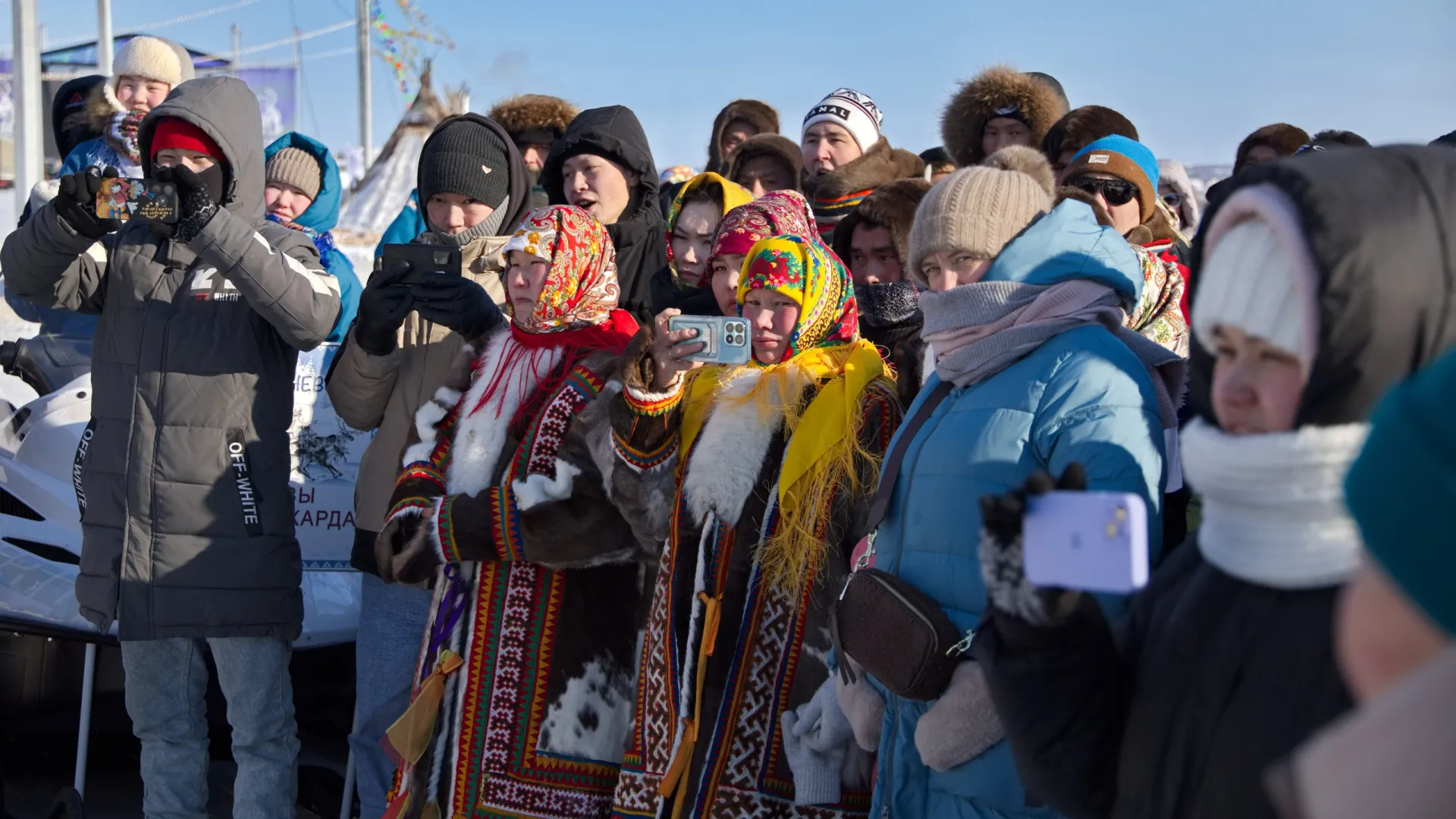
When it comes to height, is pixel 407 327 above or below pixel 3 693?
above

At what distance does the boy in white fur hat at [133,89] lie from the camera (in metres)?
5.31

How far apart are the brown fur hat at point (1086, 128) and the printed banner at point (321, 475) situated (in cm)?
260

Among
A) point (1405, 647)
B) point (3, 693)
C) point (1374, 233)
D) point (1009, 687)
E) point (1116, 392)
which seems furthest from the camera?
point (3, 693)

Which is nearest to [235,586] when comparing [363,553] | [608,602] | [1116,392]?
[363,553]

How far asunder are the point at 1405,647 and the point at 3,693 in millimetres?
4344

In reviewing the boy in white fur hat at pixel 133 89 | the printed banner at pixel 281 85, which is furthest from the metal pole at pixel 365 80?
the boy in white fur hat at pixel 133 89

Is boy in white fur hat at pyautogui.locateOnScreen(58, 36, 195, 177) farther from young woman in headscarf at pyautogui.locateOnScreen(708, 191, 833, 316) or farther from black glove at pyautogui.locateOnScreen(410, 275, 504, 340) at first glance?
young woman in headscarf at pyautogui.locateOnScreen(708, 191, 833, 316)

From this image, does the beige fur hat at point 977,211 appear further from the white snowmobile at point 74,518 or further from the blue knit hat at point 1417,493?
the white snowmobile at point 74,518

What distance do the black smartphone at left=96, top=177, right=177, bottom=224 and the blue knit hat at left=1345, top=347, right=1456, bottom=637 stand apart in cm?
318

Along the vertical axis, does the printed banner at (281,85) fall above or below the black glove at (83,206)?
above

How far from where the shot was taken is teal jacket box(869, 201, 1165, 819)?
206cm

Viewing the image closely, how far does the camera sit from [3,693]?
4090mm

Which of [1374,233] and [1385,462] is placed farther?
[1374,233]

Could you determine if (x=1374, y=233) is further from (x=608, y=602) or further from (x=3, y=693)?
(x=3, y=693)
